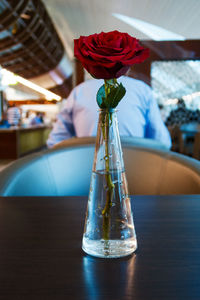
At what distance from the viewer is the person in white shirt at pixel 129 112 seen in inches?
71.1

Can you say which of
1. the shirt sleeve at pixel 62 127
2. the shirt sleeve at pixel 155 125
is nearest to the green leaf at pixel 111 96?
the shirt sleeve at pixel 155 125

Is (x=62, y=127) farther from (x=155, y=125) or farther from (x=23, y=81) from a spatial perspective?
(x=23, y=81)

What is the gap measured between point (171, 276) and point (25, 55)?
10.5 m

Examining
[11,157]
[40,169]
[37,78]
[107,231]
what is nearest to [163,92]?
[40,169]

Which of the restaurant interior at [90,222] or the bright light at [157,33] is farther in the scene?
the bright light at [157,33]

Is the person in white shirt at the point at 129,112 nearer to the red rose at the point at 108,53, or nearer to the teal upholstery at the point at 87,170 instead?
the teal upholstery at the point at 87,170

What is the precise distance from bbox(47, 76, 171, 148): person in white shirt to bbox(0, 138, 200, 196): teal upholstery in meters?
0.59

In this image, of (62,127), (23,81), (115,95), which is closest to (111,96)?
(115,95)

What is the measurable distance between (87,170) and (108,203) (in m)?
0.71

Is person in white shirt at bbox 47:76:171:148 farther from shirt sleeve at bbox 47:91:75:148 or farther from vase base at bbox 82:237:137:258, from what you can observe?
vase base at bbox 82:237:137:258

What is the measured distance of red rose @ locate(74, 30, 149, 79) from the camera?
0.42 m

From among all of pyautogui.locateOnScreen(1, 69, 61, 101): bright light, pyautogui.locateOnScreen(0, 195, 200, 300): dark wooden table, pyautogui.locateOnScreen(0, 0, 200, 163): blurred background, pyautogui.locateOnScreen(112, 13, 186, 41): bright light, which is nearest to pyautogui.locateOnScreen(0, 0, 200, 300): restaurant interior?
pyautogui.locateOnScreen(0, 195, 200, 300): dark wooden table

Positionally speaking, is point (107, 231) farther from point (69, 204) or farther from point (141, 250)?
point (69, 204)

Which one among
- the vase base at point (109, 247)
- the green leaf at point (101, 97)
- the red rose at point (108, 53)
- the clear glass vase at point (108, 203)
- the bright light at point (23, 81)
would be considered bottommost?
the vase base at point (109, 247)
